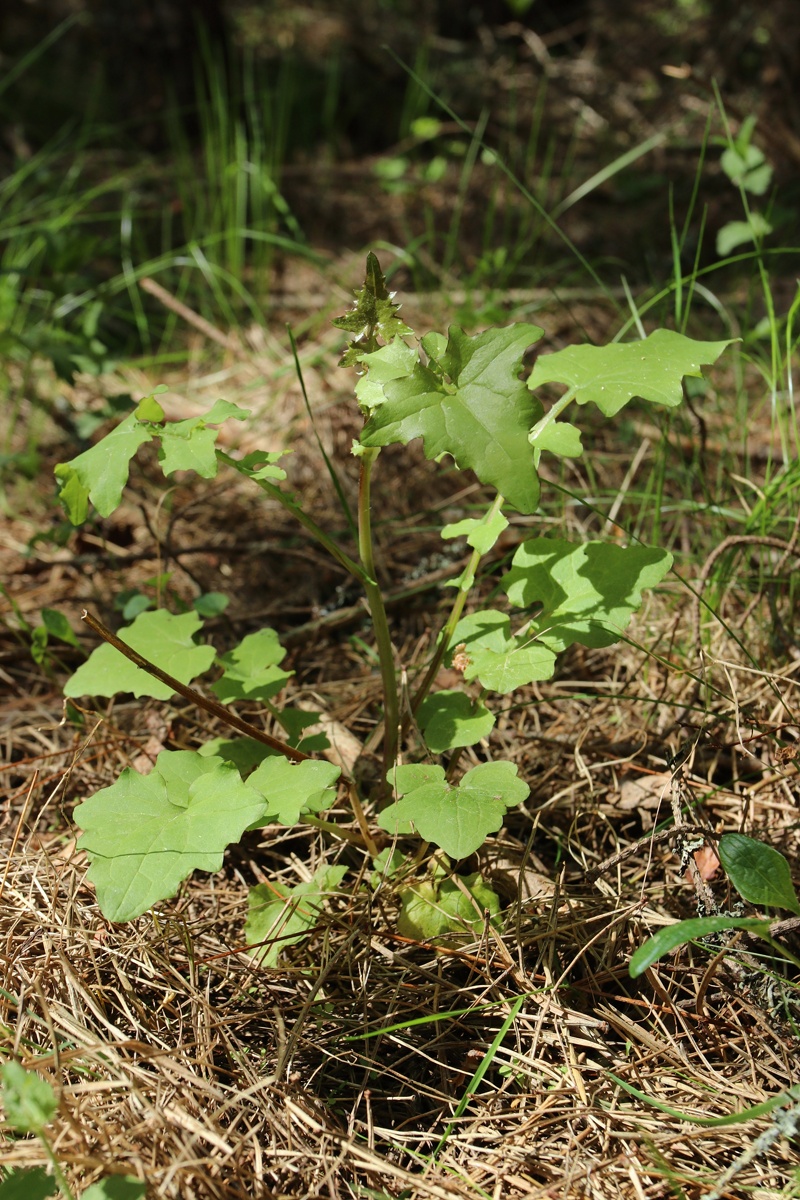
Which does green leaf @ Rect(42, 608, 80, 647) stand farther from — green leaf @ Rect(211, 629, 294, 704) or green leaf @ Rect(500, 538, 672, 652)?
green leaf @ Rect(500, 538, 672, 652)

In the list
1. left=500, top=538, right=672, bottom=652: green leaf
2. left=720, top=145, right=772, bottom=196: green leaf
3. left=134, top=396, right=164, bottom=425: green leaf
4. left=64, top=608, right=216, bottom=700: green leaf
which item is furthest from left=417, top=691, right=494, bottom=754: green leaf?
left=720, top=145, right=772, bottom=196: green leaf

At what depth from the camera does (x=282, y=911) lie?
1.37m

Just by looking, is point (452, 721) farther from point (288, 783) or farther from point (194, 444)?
point (194, 444)

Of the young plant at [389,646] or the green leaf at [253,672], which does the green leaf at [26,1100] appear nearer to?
the young plant at [389,646]

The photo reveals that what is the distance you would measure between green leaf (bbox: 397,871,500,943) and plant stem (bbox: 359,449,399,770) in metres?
0.23

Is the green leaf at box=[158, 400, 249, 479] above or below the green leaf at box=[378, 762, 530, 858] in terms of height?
Result: above

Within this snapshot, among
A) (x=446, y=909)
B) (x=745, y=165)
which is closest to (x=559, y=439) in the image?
(x=446, y=909)

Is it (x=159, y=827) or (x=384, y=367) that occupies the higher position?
(x=384, y=367)

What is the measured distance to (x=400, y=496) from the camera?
2.39 m

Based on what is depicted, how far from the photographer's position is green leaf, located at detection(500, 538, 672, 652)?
4.44 feet

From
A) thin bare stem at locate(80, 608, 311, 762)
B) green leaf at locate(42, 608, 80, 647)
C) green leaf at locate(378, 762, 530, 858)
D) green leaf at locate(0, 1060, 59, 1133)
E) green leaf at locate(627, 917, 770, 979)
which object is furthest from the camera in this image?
green leaf at locate(42, 608, 80, 647)

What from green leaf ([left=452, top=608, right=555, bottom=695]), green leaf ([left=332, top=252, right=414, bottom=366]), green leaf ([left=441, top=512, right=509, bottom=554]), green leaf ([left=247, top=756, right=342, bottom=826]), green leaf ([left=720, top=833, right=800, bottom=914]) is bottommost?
green leaf ([left=720, top=833, right=800, bottom=914])

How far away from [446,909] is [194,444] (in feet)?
2.65

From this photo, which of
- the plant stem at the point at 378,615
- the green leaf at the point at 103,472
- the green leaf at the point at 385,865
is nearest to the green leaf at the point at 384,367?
the plant stem at the point at 378,615
